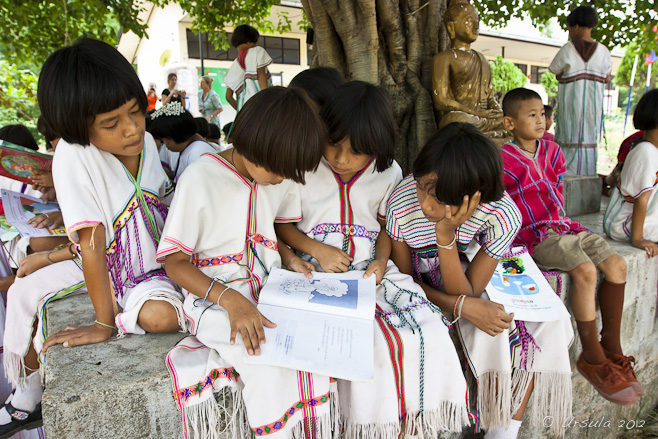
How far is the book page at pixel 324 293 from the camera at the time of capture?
1.52 m

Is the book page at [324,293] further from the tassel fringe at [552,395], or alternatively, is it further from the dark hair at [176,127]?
the dark hair at [176,127]

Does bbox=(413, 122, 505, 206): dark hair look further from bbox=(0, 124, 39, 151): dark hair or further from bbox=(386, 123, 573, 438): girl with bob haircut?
bbox=(0, 124, 39, 151): dark hair

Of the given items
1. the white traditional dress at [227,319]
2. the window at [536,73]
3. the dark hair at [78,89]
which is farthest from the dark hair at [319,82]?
the window at [536,73]

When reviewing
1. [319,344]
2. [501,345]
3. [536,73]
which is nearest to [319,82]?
[319,344]

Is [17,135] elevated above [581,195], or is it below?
above

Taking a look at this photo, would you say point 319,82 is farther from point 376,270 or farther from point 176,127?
point 176,127

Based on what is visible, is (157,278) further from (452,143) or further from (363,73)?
(363,73)

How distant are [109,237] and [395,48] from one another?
8.32 ft

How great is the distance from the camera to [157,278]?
1.74m

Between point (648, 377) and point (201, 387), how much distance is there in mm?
3179

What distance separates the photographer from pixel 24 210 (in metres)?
2.08

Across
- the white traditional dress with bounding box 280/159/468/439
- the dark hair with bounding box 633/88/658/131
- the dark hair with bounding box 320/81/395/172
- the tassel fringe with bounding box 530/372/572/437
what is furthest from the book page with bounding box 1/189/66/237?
the dark hair with bounding box 633/88/658/131

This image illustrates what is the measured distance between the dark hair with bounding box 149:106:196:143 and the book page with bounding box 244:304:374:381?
1659 millimetres

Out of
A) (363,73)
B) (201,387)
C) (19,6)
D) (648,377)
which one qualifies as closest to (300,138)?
(201,387)
